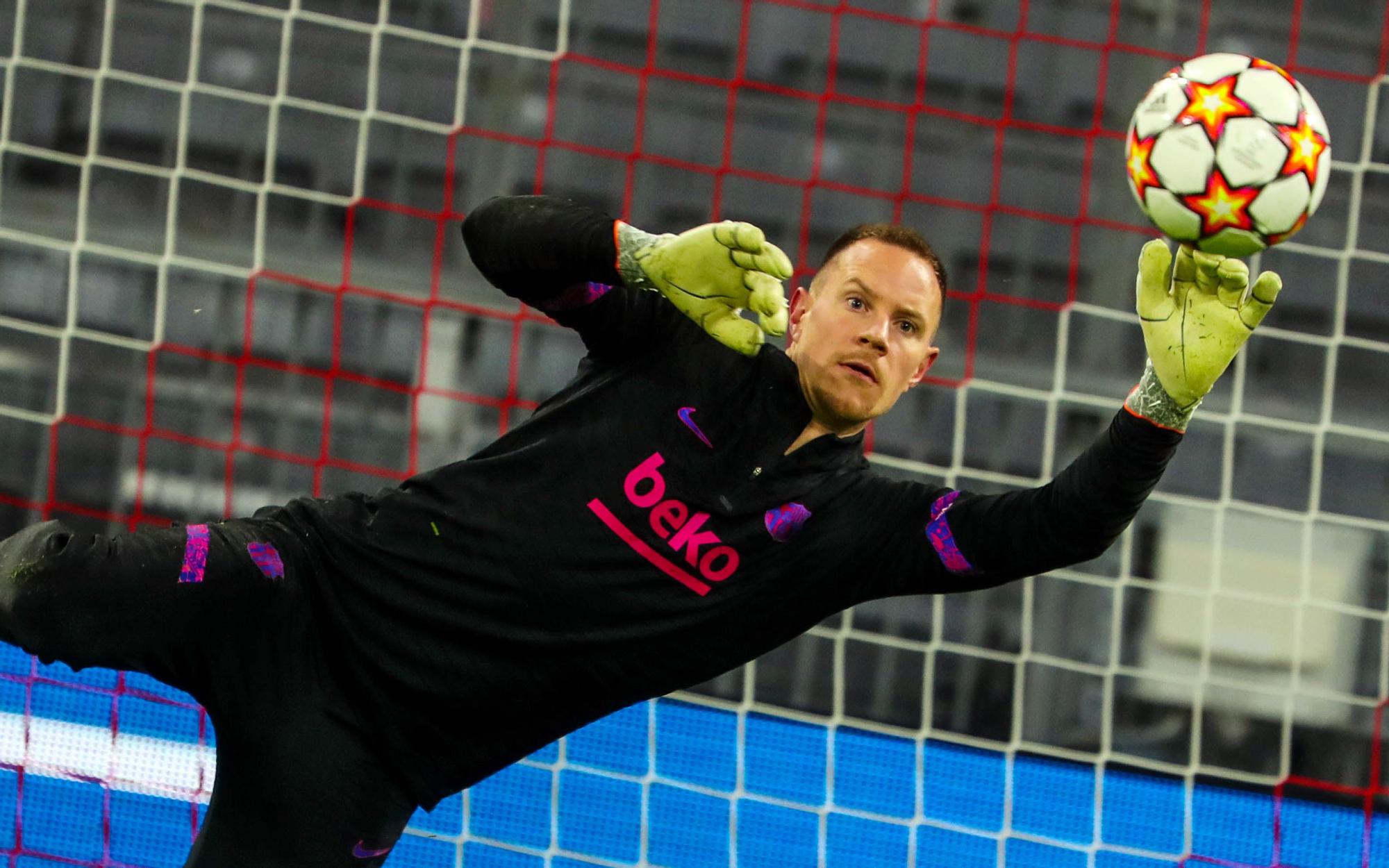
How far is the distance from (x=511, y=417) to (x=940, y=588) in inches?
124

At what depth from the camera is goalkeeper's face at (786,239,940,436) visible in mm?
2518

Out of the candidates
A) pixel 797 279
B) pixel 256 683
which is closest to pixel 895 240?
pixel 256 683

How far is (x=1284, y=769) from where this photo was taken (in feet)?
12.4

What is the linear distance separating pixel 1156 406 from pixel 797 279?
253 cm

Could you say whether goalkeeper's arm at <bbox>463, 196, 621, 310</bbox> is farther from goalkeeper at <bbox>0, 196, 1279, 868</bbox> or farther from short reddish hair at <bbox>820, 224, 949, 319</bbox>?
short reddish hair at <bbox>820, 224, 949, 319</bbox>

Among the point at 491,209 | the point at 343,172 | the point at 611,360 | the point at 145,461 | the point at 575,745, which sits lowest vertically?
the point at 575,745

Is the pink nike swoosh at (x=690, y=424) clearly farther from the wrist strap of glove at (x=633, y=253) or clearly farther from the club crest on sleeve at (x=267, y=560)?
the club crest on sleeve at (x=267, y=560)

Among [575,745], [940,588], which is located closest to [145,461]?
[575,745]

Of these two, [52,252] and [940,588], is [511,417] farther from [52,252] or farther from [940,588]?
[940,588]

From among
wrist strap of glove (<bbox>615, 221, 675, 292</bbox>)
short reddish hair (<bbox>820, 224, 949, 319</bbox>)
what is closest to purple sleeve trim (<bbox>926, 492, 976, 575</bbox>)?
short reddish hair (<bbox>820, 224, 949, 319</bbox>)

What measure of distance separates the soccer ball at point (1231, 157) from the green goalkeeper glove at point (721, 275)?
24.6 inches

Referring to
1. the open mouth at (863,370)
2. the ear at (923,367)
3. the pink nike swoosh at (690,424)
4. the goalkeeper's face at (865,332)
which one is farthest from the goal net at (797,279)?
the pink nike swoosh at (690,424)

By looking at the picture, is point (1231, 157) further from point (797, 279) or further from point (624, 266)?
point (797, 279)

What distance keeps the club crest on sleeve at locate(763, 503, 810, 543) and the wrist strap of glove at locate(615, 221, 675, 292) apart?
17.4 inches
